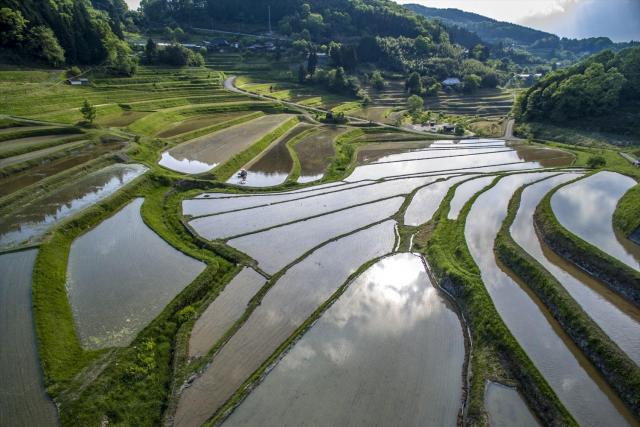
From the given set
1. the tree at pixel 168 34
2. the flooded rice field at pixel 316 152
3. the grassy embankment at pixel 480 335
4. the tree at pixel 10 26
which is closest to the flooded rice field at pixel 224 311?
the grassy embankment at pixel 480 335

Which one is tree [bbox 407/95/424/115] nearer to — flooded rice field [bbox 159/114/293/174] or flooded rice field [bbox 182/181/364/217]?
flooded rice field [bbox 159/114/293/174]

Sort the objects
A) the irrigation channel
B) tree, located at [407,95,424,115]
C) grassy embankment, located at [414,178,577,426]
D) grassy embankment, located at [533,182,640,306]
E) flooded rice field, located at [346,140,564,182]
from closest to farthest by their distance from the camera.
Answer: grassy embankment, located at [414,178,577,426] < the irrigation channel < grassy embankment, located at [533,182,640,306] < flooded rice field, located at [346,140,564,182] < tree, located at [407,95,424,115]

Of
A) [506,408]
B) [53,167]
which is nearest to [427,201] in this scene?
[506,408]

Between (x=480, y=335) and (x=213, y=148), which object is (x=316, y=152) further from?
(x=480, y=335)

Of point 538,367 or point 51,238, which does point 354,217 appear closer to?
point 538,367

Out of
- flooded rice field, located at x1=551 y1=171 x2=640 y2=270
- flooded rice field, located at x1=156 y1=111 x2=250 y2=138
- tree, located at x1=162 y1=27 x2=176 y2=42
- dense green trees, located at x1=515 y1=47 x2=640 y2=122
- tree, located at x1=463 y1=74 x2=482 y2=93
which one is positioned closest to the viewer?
flooded rice field, located at x1=551 y1=171 x2=640 y2=270

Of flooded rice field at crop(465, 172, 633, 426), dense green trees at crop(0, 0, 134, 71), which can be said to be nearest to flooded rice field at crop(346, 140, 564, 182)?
flooded rice field at crop(465, 172, 633, 426)

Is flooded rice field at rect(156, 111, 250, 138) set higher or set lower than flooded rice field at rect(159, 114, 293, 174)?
higher
